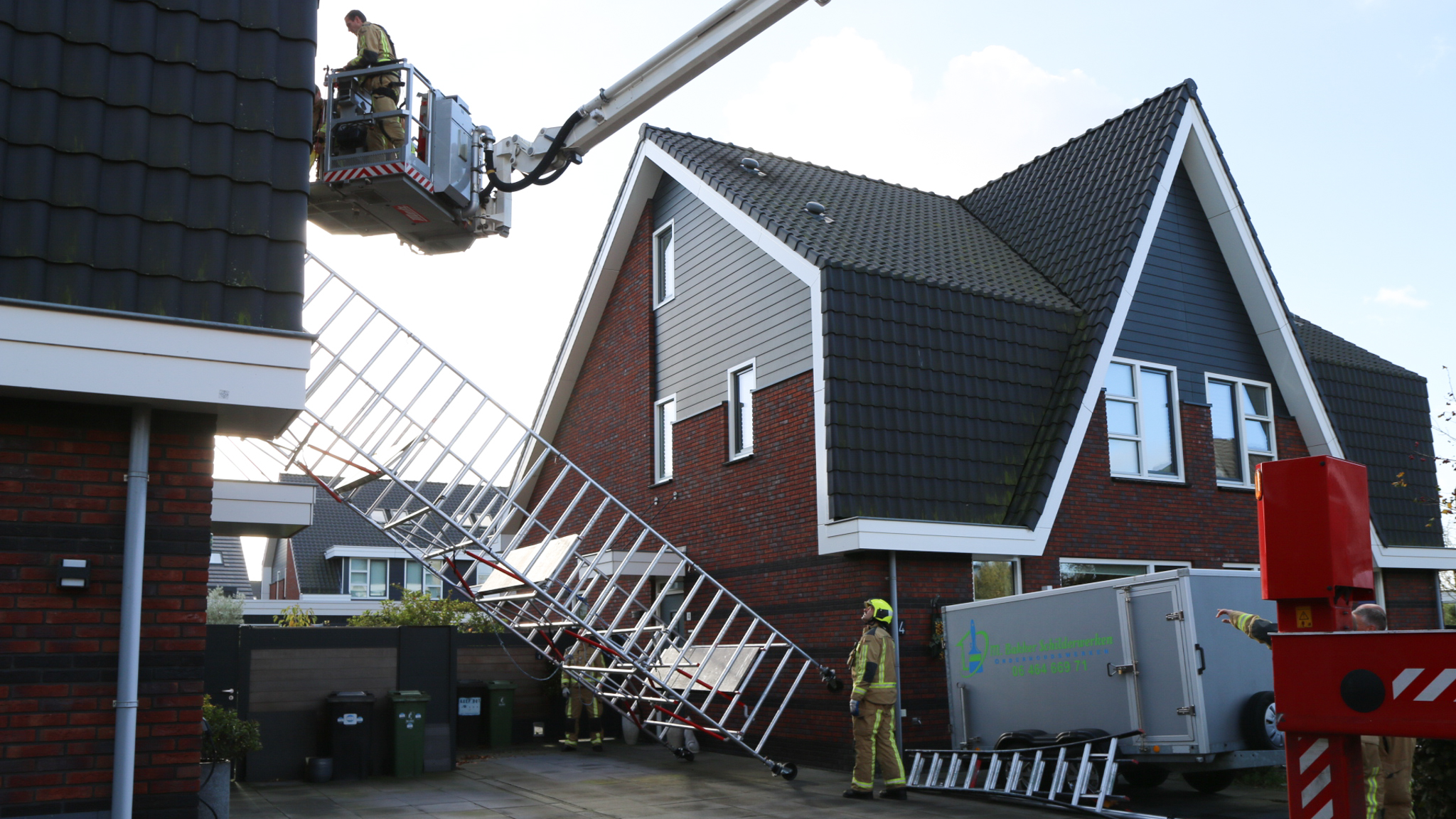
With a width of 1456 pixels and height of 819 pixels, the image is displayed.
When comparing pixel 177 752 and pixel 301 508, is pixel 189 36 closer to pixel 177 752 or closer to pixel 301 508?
pixel 177 752

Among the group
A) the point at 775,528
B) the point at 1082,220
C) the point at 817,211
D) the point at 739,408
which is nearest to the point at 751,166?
the point at 817,211

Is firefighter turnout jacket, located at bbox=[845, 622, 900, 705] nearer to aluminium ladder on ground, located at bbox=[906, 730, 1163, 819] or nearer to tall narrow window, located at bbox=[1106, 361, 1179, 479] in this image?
aluminium ladder on ground, located at bbox=[906, 730, 1163, 819]

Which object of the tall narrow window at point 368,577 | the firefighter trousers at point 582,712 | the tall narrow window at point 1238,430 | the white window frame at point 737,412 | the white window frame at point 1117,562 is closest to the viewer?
the white window frame at point 1117,562

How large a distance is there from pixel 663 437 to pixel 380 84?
338 inches

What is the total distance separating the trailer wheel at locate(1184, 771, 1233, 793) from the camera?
1163 cm

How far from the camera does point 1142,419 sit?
54.2ft

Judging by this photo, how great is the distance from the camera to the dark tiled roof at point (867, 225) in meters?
15.5

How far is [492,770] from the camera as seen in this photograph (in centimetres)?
1455

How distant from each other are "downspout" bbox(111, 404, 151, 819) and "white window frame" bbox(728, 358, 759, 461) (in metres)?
10.4

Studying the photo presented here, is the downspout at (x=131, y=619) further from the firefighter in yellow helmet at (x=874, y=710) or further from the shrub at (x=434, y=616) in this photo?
the shrub at (x=434, y=616)

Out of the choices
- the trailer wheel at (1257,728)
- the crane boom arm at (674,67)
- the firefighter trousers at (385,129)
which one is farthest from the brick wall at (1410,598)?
the firefighter trousers at (385,129)

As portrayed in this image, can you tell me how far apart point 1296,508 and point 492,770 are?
12000mm

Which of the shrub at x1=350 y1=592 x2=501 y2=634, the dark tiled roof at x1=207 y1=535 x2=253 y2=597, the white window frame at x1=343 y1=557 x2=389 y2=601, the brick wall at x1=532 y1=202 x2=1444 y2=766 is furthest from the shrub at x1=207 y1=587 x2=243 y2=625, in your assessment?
the brick wall at x1=532 y1=202 x2=1444 y2=766

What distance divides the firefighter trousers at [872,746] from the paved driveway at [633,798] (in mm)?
252
